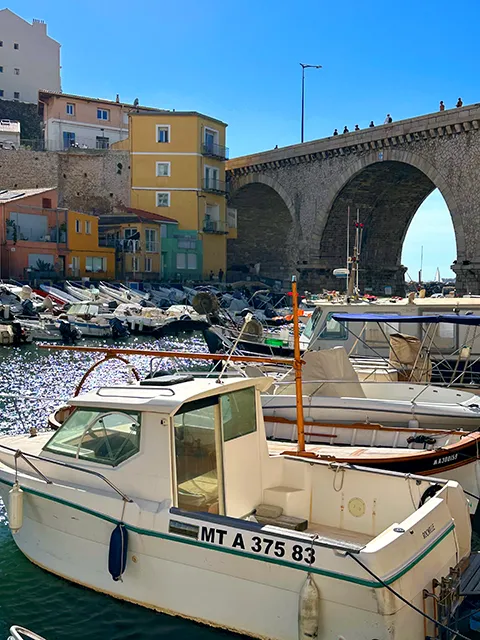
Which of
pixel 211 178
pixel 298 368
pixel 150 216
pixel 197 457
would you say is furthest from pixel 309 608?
pixel 211 178

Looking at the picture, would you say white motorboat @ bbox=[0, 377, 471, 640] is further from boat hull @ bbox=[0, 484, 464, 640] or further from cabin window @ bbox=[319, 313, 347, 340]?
cabin window @ bbox=[319, 313, 347, 340]

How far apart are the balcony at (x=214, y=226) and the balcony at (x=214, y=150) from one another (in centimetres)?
439

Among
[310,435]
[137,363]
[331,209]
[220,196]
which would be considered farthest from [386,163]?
[310,435]

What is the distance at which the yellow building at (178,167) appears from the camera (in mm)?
46938

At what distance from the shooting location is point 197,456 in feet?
19.7

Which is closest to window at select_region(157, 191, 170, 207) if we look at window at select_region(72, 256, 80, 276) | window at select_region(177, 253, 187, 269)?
window at select_region(177, 253, 187, 269)

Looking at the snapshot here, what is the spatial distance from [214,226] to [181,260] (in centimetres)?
401

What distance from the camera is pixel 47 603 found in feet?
21.1

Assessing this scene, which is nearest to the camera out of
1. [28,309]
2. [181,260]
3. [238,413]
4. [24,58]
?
[238,413]

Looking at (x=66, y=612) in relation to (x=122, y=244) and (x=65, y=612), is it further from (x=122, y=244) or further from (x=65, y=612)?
(x=122, y=244)

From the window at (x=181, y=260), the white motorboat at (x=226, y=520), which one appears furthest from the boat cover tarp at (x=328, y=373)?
the window at (x=181, y=260)

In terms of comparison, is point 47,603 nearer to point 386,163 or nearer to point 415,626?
point 415,626

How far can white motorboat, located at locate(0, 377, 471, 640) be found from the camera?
16.2 feet

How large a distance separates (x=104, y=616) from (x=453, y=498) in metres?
3.18
